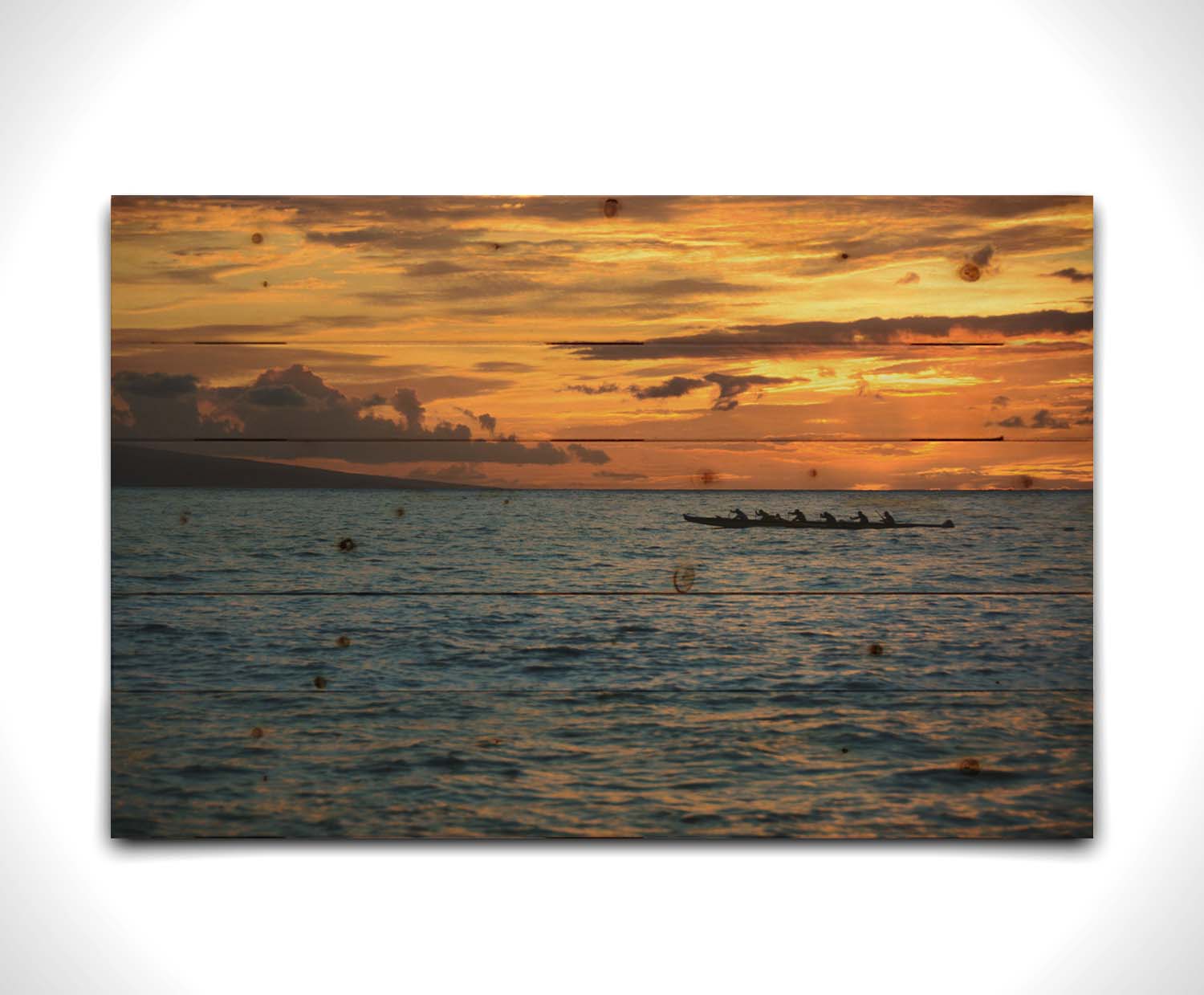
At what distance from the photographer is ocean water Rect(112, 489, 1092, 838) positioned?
2518mm

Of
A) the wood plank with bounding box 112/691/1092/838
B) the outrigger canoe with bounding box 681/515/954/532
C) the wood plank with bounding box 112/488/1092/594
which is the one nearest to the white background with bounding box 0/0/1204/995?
the wood plank with bounding box 112/691/1092/838

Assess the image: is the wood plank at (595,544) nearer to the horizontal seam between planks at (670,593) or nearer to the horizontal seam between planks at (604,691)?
the horizontal seam between planks at (670,593)

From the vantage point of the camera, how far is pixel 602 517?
259 cm

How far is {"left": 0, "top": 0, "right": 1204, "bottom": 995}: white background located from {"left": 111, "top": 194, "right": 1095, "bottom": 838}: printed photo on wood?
0.08m

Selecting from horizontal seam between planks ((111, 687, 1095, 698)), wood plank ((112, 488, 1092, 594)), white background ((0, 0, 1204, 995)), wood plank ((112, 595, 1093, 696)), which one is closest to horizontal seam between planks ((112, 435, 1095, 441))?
wood plank ((112, 488, 1092, 594))

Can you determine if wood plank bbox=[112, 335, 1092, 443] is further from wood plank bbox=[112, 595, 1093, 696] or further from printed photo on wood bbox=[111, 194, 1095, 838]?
wood plank bbox=[112, 595, 1093, 696]

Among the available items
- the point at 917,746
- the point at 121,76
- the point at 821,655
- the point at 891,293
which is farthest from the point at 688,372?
the point at 121,76

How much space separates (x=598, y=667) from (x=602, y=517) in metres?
0.32

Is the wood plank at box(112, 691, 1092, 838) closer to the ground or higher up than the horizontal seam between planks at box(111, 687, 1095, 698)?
closer to the ground

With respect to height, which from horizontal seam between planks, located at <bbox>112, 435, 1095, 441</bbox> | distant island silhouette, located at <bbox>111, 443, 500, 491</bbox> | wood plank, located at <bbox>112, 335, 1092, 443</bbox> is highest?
wood plank, located at <bbox>112, 335, 1092, 443</bbox>

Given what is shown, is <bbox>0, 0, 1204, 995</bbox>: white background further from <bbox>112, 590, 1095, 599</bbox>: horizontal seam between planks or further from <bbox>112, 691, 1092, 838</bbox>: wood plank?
<bbox>112, 590, 1095, 599</bbox>: horizontal seam between planks

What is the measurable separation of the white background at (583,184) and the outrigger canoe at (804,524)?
414mm
